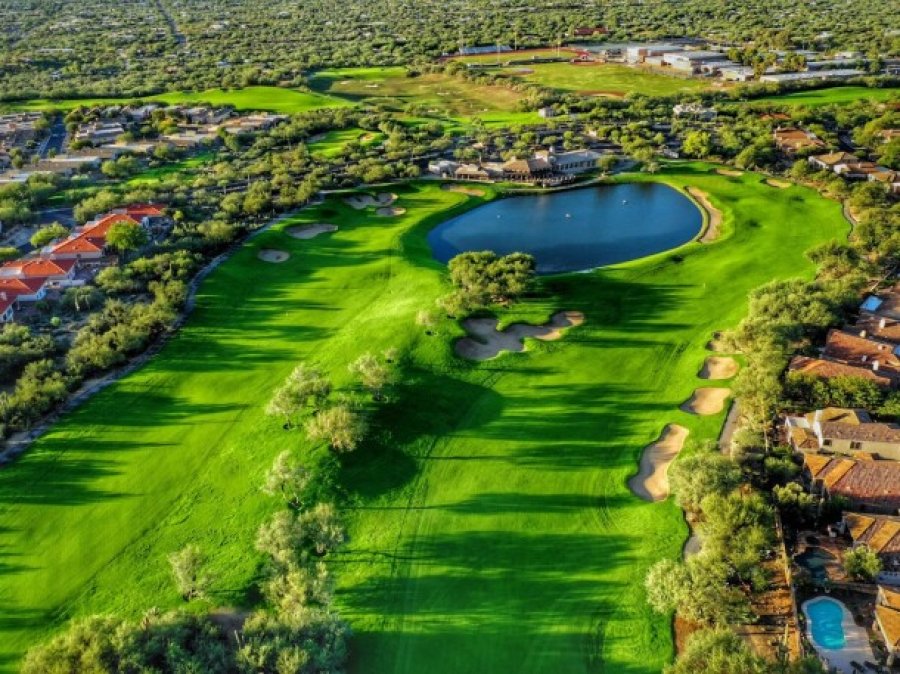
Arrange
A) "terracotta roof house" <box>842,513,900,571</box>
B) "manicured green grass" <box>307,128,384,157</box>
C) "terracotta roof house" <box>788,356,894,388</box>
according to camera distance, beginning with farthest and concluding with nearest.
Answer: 1. "manicured green grass" <box>307,128,384,157</box>
2. "terracotta roof house" <box>788,356,894,388</box>
3. "terracotta roof house" <box>842,513,900,571</box>

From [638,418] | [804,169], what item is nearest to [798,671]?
[638,418]

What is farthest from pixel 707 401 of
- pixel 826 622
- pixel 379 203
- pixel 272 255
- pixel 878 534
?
pixel 379 203

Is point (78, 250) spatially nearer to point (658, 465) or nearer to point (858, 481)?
point (658, 465)

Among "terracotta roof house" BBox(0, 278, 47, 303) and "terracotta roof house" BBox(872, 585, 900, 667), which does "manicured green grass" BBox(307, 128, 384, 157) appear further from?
"terracotta roof house" BBox(872, 585, 900, 667)

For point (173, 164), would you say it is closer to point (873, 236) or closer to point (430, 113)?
point (430, 113)

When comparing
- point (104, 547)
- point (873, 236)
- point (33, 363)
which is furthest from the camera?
point (873, 236)

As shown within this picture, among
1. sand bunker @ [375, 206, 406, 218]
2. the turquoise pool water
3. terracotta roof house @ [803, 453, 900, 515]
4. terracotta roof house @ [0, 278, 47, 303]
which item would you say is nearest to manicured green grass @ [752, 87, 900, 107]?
sand bunker @ [375, 206, 406, 218]
